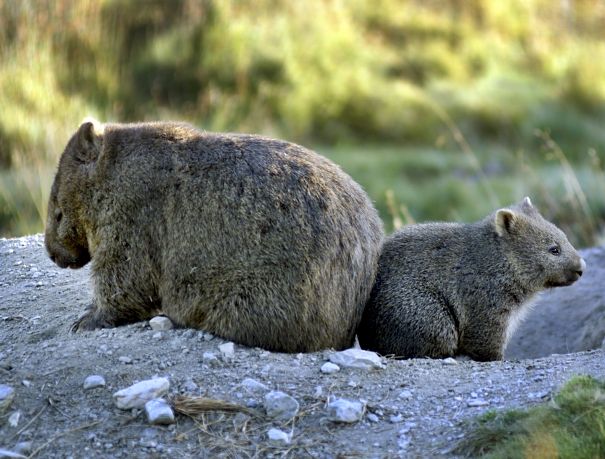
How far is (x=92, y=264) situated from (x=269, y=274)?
3.75 ft

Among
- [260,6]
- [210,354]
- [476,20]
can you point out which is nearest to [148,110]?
[260,6]

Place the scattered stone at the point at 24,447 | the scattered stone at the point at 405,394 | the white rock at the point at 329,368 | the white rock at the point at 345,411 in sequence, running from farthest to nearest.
Result: the white rock at the point at 329,368
the scattered stone at the point at 405,394
the white rock at the point at 345,411
the scattered stone at the point at 24,447

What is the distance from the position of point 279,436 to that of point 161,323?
4.38 ft

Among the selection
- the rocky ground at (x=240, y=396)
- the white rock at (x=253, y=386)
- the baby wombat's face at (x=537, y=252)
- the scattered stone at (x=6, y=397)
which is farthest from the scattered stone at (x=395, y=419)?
the baby wombat's face at (x=537, y=252)

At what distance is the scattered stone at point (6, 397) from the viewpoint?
4422 millimetres

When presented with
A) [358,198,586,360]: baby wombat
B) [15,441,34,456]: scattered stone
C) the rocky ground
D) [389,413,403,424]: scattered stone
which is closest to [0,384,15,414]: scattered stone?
the rocky ground

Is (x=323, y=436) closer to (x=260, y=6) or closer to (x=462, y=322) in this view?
(x=462, y=322)

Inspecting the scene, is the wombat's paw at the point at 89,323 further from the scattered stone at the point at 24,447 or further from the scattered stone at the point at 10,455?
the scattered stone at the point at 10,455

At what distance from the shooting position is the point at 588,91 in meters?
16.5

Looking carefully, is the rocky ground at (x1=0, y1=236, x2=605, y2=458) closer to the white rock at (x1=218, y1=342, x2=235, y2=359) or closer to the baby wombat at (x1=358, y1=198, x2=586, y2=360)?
the white rock at (x1=218, y1=342, x2=235, y2=359)

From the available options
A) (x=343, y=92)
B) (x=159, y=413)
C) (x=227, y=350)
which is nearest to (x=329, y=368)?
(x=227, y=350)

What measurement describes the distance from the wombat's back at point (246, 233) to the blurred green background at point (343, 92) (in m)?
4.94

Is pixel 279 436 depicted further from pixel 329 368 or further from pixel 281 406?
pixel 329 368

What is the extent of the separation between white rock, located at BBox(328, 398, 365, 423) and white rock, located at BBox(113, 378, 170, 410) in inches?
31.2
